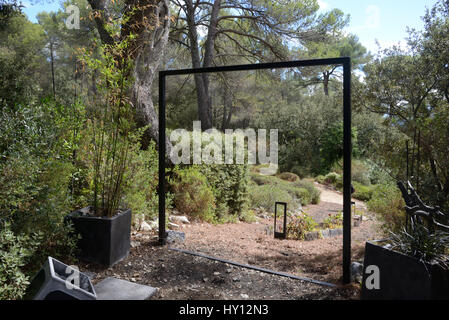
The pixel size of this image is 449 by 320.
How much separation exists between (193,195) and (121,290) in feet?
8.68

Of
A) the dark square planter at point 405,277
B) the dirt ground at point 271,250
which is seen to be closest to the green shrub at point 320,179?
the dirt ground at point 271,250

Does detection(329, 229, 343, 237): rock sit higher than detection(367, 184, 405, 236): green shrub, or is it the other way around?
detection(367, 184, 405, 236): green shrub

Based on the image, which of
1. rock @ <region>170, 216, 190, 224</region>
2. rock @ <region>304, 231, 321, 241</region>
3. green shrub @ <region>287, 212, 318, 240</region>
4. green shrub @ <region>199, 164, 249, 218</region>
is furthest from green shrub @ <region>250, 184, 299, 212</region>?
rock @ <region>170, 216, 190, 224</region>

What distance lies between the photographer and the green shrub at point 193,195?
4734 millimetres

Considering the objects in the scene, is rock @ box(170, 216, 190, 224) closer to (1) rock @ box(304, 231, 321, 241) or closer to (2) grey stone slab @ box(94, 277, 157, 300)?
(1) rock @ box(304, 231, 321, 241)

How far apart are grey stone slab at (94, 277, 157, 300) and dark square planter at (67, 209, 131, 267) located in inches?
11.2

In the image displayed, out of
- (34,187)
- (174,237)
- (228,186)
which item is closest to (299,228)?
(228,186)

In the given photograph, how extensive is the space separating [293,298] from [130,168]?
224 centimetres

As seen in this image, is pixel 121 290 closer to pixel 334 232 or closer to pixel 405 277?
pixel 405 277

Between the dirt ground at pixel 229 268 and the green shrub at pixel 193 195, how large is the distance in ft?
1.97

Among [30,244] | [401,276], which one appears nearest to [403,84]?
[401,276]

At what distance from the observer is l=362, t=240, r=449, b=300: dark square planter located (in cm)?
159

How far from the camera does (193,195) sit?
188 inches

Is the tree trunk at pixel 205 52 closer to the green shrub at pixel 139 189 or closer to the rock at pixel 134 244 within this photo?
the green shrub at pixel 139 189
